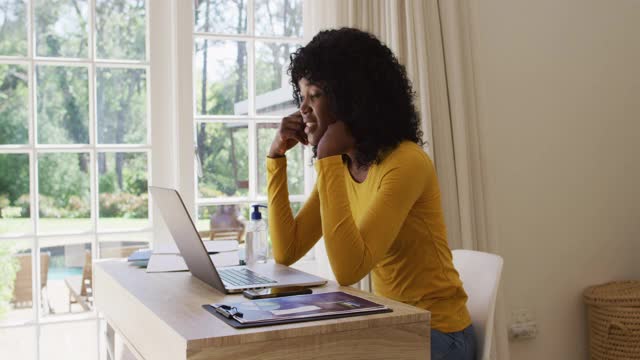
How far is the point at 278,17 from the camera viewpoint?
3.00 metres

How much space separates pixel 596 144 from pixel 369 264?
7.05ft

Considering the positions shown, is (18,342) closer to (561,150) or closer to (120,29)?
(120,29)

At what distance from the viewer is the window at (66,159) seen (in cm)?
264

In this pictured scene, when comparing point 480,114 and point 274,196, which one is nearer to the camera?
point 274,196

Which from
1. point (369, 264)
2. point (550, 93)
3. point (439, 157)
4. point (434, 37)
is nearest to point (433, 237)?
Result: point (369, 264)

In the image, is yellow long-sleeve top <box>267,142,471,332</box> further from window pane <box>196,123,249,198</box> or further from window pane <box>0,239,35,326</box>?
window pane <box>0,239,35,326</box>

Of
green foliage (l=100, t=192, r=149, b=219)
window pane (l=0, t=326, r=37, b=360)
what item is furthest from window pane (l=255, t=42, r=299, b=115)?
window pane (l=0, t=326, r=37, b=360)

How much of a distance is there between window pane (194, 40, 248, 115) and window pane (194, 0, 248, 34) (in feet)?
0.18

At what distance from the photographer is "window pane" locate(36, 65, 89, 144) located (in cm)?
268

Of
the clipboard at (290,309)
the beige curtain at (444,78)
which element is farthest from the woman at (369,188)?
the beige curtain at (444,78)

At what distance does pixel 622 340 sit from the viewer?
2963 mm

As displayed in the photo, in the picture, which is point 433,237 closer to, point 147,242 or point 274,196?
point 274,196

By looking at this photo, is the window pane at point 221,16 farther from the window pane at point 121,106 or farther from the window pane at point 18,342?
the window pane at point 18,342

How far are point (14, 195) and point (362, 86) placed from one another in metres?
1.49
